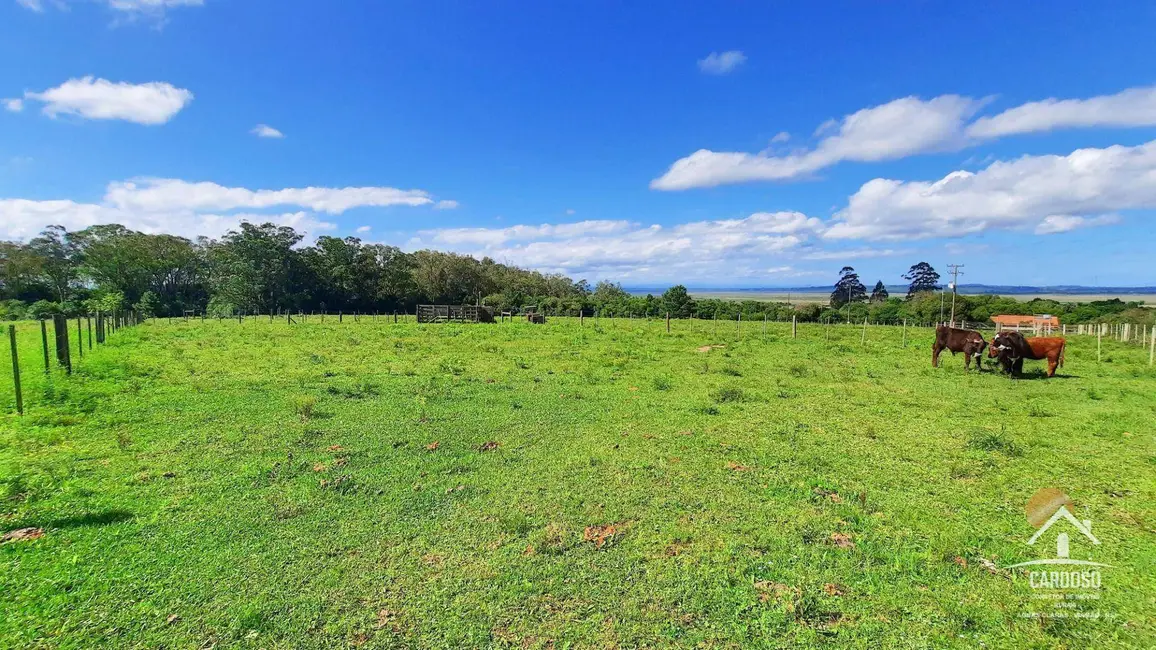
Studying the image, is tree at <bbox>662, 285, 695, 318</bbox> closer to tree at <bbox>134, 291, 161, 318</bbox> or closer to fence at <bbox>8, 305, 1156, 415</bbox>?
fence at <bbox>8, 305, 1156, 415</bbox>

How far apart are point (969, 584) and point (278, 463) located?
24.5ft

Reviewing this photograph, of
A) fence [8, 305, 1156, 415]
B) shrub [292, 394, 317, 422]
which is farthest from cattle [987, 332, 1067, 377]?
shrub [292, 394, 317, 422]

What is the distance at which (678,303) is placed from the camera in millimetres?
63219

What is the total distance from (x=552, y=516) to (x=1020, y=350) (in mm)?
15937

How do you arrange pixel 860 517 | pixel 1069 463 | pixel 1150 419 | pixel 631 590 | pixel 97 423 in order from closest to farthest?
pixel 631 590 < pixel 860 517 < pixel 1069 463 < pixel 97 423 < pixel 1150 419

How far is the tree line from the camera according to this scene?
188ft

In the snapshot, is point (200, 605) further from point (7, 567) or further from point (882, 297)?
point (882, 297)

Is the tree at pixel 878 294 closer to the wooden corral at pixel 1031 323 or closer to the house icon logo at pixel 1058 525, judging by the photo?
the wooden corral at pixel 1031 323

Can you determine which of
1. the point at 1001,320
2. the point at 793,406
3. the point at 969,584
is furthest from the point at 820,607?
the point at 1001,320

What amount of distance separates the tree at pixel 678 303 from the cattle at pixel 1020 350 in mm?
45489

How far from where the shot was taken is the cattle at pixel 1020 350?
1482cm

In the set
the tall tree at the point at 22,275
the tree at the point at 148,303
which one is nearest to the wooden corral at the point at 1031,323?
the tree at the point at 148,303

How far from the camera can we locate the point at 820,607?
387cm

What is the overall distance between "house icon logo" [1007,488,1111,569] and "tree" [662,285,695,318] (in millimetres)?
55112
